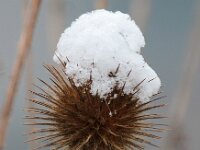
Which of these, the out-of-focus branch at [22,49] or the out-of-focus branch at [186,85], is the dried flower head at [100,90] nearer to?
the out-of-focus branch at [22,49]

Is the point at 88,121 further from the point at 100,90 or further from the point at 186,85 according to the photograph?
the point at 186,85

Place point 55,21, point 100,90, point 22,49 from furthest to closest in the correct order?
1. point 55,21
2. point 22,49
3. point 100,90

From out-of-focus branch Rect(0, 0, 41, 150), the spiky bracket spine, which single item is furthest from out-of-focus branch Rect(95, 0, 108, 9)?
the spiky bracket spine

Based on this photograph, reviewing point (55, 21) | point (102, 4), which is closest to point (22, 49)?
point (102, 4)

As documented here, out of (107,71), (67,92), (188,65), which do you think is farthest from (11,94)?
(188,65)

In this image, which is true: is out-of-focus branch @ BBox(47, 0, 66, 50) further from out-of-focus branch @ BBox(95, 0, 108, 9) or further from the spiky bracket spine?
the spiky bracket spine

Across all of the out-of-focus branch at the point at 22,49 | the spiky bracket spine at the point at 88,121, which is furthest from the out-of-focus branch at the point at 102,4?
the spiky bracket spine at the point at 88,121
